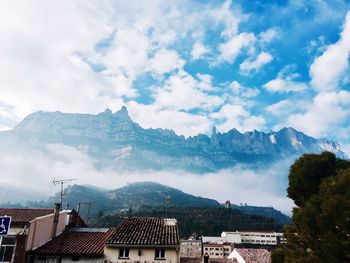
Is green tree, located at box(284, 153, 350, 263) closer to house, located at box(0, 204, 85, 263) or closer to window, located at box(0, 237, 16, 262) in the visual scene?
house, located at box(0, 204, 85, 263)

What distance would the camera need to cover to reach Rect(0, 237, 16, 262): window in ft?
99.6

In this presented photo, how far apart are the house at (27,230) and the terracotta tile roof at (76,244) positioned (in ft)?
2.76

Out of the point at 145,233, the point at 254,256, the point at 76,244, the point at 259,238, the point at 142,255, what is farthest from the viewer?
the point at 259,238

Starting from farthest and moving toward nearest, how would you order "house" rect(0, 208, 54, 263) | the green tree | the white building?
the white building, "house" rect(0, 208, 54, 263), the green tree

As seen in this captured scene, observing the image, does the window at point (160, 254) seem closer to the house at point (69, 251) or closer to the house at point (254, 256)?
the house at point (69, 251)

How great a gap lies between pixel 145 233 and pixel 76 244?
6.89 metres

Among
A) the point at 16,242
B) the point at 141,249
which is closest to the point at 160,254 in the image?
the point at 141,249

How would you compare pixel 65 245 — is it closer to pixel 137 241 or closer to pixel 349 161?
pixel 137 241

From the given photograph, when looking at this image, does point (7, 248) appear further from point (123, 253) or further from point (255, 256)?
point (255, 256)

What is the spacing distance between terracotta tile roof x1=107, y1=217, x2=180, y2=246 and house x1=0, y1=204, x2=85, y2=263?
6915 mm

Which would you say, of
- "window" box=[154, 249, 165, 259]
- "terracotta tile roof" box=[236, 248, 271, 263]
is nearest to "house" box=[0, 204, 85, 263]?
"window" box=[154, 249, 165, 259]

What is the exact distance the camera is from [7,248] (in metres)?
30.6

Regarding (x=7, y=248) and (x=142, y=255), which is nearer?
(x=7, y=248)

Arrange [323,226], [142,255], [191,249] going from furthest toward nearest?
[191,249]
[142,255]
[323,226]
